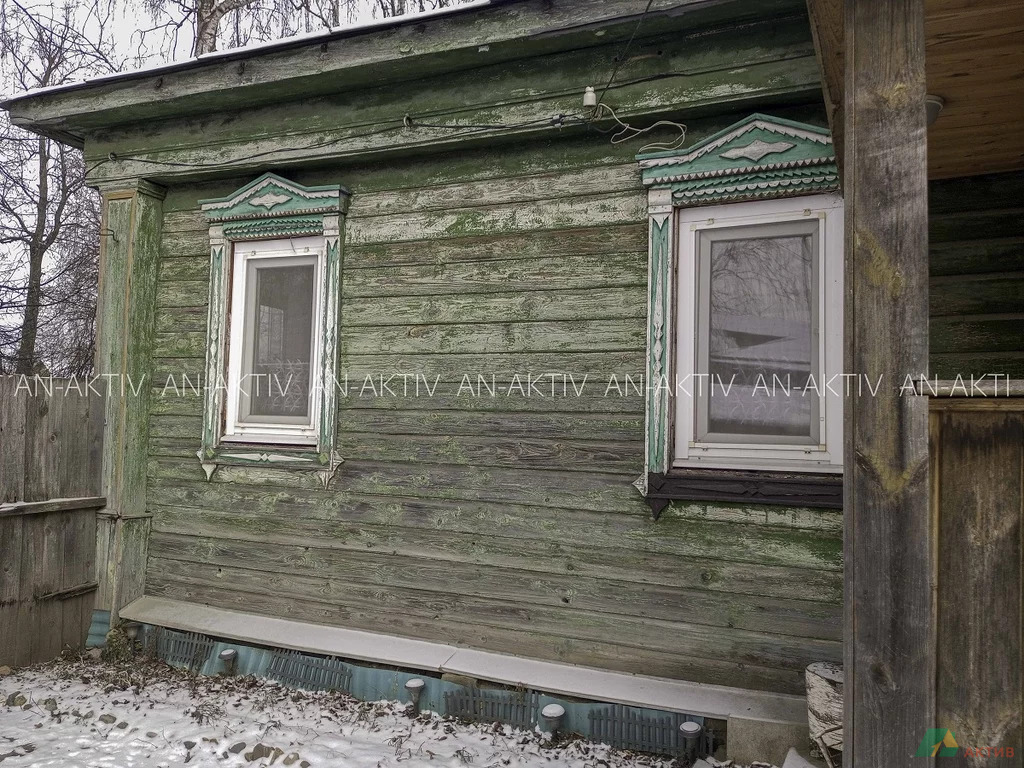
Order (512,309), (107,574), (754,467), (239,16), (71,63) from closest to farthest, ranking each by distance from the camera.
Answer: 1. (754,467)
2. (512,309)
3. (107,574)
4. (239,16)
5. (71,63)

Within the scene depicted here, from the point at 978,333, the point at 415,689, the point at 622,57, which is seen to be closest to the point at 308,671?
the point at 415,689

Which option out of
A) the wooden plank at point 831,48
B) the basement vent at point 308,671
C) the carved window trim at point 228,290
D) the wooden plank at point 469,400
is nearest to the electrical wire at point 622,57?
the wooden plank at point 831,48

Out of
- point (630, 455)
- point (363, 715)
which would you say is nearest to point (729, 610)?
point (630, 455)

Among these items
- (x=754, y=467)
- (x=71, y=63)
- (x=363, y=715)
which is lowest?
(x=363, y=715)

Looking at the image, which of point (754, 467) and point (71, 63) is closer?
point (754, 467)

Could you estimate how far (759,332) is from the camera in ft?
11.0

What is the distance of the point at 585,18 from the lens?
3.30 m

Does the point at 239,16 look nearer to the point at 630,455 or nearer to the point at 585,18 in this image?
the point at 585,18

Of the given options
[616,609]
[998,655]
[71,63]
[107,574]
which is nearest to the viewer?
[998,655]

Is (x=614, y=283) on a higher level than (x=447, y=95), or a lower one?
lower

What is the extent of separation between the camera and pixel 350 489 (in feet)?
13.4

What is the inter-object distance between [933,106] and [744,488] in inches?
65.3

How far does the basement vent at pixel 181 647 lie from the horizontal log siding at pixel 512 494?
27 centimetres

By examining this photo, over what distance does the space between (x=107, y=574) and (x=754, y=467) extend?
3.93 meters
